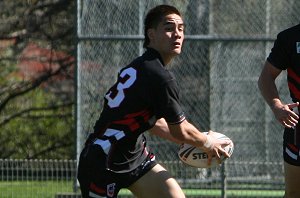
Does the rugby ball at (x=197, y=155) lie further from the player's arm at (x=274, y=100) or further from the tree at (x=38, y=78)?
the tree at (x=38, y=78)

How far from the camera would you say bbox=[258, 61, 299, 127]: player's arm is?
690 centimetres

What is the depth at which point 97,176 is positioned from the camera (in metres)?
6.51

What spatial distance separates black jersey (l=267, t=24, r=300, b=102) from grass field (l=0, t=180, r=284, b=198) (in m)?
4.54

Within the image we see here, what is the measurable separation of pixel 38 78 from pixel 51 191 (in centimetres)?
302

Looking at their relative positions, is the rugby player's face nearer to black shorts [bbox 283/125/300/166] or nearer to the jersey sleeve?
the jersey sleeve

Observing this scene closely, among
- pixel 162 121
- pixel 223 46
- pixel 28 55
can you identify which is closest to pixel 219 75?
pixel 223 46

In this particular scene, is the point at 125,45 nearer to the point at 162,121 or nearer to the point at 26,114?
the point at 26,114

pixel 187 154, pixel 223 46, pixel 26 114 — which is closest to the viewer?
pixel 187 154

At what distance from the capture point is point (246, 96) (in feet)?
41.3

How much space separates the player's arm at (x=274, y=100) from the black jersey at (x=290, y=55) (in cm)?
7

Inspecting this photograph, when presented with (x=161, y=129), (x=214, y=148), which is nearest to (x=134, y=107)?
(x=214, y=148)

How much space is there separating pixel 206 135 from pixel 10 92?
27.1 ft

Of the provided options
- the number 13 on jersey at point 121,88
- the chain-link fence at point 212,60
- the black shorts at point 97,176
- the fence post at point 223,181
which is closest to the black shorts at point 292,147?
the black shorts at point 97,176

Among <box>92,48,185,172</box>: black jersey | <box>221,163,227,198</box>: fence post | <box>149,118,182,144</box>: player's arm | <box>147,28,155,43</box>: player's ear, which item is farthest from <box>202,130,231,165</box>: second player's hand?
<box>221,163,227,198</box>: fence post
